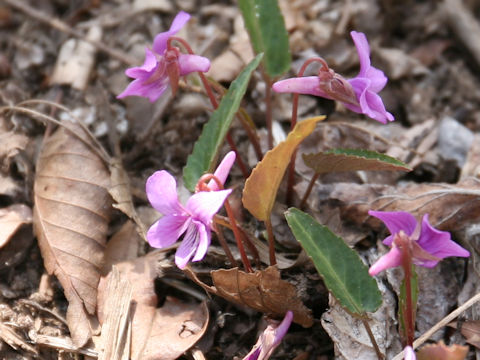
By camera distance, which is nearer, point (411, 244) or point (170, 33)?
point (411, 244)

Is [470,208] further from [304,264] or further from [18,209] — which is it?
[18,209]

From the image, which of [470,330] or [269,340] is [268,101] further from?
[470,330]

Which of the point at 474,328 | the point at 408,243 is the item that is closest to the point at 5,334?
the point at 408,243

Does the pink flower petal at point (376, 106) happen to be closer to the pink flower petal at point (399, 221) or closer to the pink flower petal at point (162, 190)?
the pink flower petal at point (399, 221)

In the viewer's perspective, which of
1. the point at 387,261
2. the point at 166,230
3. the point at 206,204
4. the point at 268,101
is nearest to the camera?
the point at 387,261

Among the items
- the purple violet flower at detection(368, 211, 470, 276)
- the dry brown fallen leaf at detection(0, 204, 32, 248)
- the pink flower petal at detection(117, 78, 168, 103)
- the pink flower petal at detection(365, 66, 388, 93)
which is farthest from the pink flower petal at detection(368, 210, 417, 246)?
the dry brown fallen leaf at detection(0, 204, 32, 248)

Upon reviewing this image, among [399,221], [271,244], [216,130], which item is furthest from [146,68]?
[399,221]

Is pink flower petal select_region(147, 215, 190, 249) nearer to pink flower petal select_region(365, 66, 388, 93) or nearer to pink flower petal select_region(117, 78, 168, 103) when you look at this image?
pink flower petal select_region(117, 78, 168, 103)
